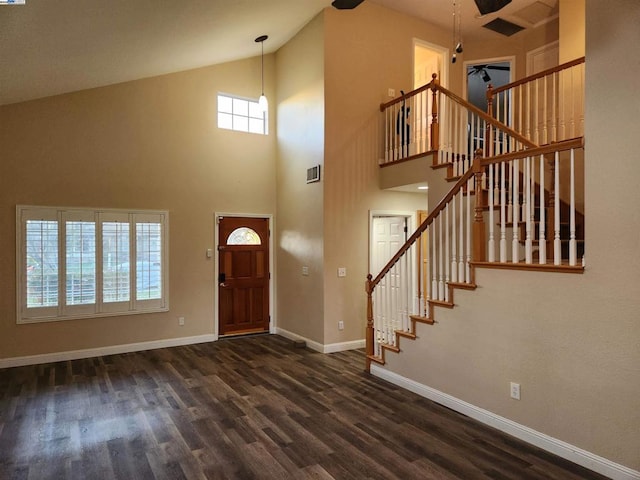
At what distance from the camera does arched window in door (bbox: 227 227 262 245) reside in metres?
6.64

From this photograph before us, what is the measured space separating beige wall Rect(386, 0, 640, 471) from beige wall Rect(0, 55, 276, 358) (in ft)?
15.1

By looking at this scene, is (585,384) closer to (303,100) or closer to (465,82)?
(303,100)

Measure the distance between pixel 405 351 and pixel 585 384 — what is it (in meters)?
1.77

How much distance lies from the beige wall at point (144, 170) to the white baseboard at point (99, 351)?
75mm

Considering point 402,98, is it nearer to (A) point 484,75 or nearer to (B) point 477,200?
(B) point 477,200

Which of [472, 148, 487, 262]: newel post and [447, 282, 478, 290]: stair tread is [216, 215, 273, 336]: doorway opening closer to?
[447, 282, 478, 290]: stair tread

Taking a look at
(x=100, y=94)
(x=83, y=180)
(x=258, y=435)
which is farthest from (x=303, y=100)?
(x=258, y=435)

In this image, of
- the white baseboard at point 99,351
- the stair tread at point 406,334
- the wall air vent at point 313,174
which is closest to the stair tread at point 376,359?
the stair tread at point 406,334

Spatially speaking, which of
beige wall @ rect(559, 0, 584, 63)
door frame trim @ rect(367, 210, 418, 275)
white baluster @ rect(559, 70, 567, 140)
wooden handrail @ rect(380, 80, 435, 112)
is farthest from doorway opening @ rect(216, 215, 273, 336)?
beige wall @ rect(559, 0, 584, 63)

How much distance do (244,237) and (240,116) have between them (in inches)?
80.9

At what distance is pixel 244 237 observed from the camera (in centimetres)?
676

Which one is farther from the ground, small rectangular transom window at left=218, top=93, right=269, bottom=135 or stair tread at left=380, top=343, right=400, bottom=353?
small rectangular transom window at left=218, top=93, right=269, bottom=135

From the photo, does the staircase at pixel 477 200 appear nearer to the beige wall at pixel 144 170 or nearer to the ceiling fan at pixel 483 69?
the ceiling fan at pixel 483 69

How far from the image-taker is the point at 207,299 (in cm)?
639
